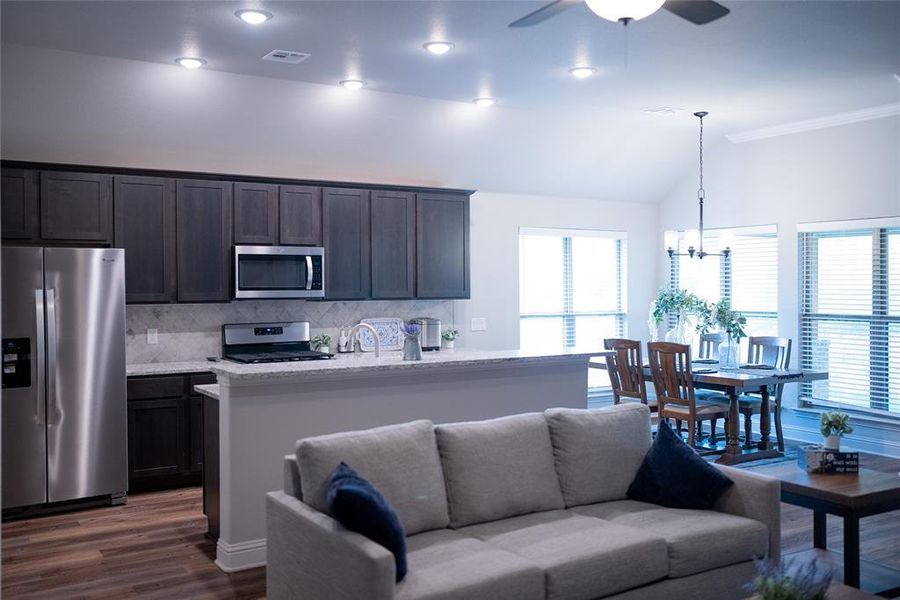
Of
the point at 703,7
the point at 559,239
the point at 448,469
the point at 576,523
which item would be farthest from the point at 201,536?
the point at 559,239

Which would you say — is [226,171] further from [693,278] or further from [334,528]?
[693,278]

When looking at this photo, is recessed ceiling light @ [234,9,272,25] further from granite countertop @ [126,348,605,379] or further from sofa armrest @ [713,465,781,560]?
sofa armrest @ [713,465,781,560]

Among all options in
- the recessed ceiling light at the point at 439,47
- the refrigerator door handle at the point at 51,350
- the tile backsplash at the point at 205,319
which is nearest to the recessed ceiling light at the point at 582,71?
the recessed ceiling light at the point at 439,47

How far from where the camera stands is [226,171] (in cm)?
655

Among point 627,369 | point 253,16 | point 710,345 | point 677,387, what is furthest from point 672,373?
point 253,16

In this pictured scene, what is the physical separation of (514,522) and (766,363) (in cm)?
453

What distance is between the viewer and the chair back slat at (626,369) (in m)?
6.79

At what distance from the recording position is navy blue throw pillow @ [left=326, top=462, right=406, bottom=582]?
2.81 meters

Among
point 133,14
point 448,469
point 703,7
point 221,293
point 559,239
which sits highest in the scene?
point 133,14

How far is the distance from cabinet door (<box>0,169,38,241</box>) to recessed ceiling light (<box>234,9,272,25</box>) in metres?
2.31

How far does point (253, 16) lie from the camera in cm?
415

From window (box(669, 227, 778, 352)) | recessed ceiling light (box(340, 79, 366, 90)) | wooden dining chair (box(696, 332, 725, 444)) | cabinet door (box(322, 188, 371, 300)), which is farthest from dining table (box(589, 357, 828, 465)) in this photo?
recessed ceiling light (box(340, 79, 366, 90))

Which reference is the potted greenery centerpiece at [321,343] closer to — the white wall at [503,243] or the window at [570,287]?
the white wall at [503,243]

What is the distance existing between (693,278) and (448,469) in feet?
19.6
